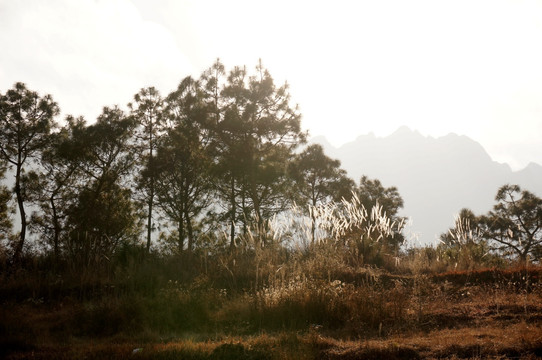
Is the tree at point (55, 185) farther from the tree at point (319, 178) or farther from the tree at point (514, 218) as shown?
the tree at point (514, 218)

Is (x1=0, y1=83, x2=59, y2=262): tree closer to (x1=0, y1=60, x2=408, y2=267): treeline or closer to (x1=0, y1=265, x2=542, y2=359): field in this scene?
(x1=0, y1=60, x2=408, y2=267): treeline

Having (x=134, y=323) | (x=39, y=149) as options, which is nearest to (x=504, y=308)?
(x=134, y=323)

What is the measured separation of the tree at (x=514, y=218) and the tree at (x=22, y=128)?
29.4 meters

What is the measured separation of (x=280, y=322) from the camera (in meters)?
7.04

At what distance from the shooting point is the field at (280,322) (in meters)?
4.99

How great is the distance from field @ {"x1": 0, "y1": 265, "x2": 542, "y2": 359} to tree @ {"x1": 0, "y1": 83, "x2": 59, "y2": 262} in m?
17.1

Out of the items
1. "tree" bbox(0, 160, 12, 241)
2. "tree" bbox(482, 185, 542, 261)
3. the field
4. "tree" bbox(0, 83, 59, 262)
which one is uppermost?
"tree" bbox(0, 83, 59, 262)

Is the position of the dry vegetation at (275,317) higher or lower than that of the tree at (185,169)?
lower

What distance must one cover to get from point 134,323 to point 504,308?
6.64 metres

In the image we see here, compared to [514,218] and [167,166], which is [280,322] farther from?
[514,218]

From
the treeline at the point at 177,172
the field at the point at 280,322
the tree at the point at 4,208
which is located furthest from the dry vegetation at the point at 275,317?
the tree at the point at 4,208

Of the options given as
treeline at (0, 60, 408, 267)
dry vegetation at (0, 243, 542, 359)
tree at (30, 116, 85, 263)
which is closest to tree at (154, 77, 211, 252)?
treeline at (0, 60, 408, 267)

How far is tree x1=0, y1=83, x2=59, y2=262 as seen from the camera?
23.7 m

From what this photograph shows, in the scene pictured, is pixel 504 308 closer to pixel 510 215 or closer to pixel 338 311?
pixel 338 311
